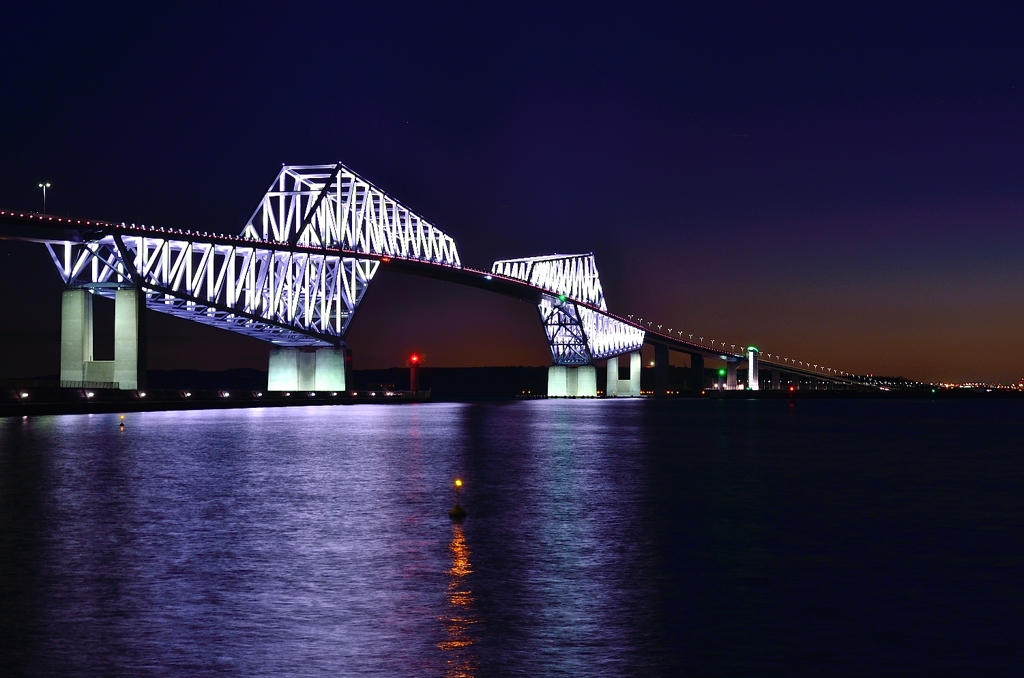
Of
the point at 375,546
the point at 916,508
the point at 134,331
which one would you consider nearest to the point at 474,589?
the point at 375,546

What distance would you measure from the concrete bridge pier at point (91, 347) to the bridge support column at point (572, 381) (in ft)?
360

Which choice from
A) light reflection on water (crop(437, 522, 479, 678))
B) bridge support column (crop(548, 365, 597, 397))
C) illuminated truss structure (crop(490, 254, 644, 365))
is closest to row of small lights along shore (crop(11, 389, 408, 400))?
illuminated truss structure (crop(490, 254, 644, 365))

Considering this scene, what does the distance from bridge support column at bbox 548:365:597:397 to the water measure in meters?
158

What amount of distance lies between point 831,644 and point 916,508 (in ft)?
41.6

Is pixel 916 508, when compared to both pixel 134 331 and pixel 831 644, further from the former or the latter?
pixel 134 331

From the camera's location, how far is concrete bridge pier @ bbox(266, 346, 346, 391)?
11938 centimetres

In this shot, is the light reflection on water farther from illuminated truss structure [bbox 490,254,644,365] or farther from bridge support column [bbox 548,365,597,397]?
bridge support column [bbox 548,365,597,397]

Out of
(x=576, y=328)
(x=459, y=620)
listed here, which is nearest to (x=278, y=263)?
(x=576, y=328)

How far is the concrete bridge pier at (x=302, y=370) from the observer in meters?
119

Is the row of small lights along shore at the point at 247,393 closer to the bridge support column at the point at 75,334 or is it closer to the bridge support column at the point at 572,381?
the bridge support column at the point at 75,334

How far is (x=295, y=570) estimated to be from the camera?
519 inches

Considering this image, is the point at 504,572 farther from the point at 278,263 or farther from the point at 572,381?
the point at 572,381

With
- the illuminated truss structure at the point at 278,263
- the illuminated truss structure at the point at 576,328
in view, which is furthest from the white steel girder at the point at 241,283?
the illuminated truss structure at the point at 576,328

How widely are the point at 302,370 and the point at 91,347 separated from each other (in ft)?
127
